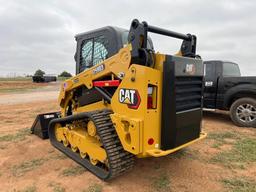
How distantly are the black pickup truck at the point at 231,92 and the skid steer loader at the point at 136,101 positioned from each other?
3500 millimetres

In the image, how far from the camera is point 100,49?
4148 millimetres

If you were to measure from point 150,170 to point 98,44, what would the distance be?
7.93ft

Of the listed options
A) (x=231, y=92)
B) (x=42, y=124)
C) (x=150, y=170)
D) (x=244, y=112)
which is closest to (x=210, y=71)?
(x=231, y=92)

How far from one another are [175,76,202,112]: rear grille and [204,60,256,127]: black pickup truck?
11.9ft

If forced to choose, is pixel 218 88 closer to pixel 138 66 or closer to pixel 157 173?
pixel 157 173

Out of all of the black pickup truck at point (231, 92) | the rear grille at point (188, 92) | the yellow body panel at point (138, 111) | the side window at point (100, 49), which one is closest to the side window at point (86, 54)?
the side window at point (100, 49)

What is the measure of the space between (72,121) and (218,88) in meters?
4.90

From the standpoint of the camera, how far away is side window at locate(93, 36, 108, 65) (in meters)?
4.04

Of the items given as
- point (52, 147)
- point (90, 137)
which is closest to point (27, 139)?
point (52, 147)

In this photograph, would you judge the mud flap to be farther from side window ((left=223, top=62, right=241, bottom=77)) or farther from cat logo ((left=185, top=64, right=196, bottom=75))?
side window ((left=223, top=62, right=241, bottom=77))

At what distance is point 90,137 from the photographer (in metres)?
3.93

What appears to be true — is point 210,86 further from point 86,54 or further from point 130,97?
point 130,97

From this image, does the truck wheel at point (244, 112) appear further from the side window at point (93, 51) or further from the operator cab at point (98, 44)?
the side window at point (93, 51)

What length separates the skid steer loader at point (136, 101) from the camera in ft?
9.63
